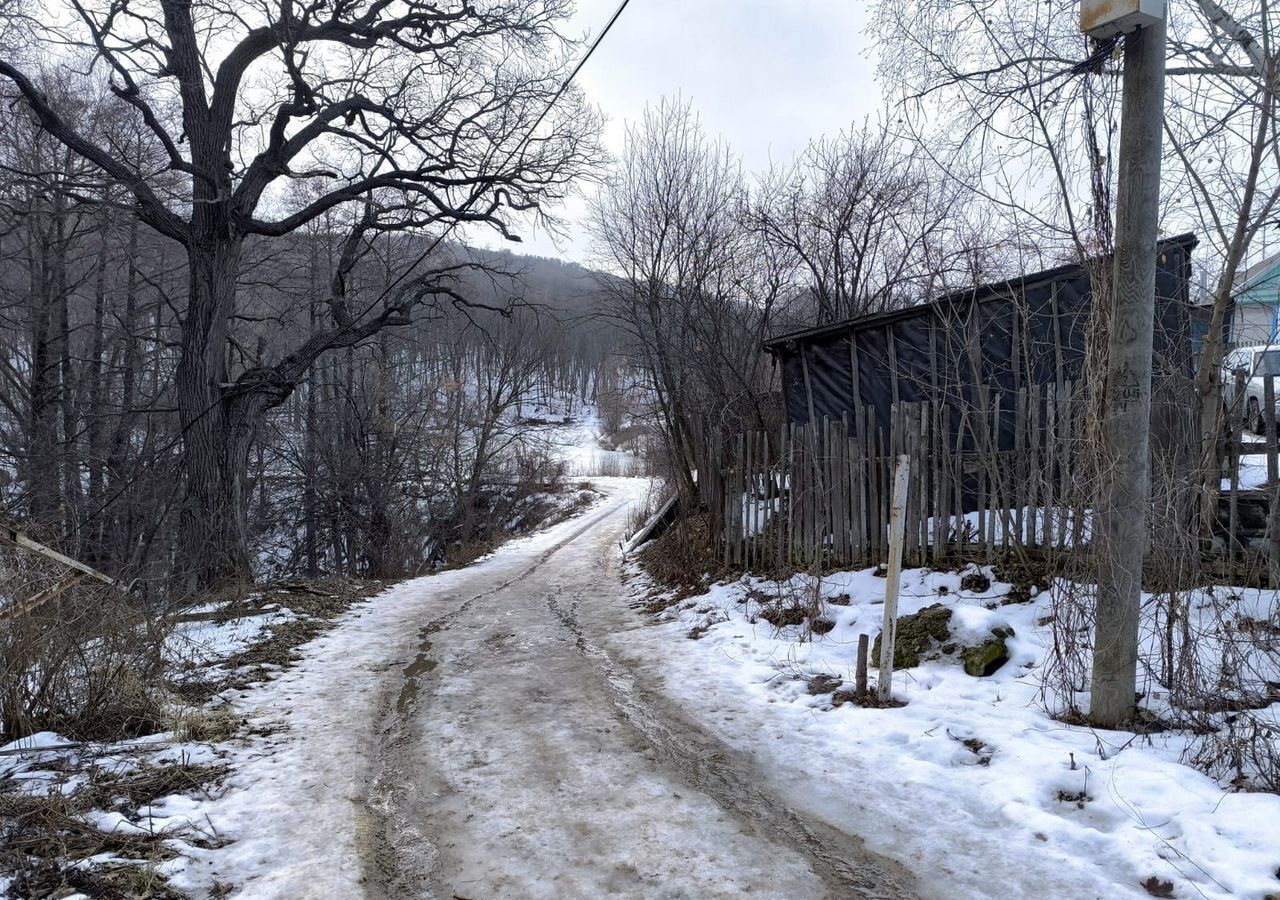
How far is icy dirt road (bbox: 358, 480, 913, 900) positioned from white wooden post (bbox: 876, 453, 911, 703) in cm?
138

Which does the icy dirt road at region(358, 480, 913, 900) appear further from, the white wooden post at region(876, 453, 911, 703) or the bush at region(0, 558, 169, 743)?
the bush at region(0, 558, 169, 743)

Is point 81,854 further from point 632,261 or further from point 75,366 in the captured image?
point 75,366

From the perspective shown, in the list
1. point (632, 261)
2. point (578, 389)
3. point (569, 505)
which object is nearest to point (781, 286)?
point (632, 261)

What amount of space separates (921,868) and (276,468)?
23221mm

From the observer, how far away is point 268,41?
1194 centimetres

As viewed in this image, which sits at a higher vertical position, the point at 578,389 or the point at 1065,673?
the point at 578,389

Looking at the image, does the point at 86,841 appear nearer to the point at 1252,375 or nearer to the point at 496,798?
the point at 496,798

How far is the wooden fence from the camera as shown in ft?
17.5

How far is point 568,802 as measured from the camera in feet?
13.4

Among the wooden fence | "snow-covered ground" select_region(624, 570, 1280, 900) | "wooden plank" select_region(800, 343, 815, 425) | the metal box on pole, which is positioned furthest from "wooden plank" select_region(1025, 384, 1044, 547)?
"wooden plank" select_region(800, 343, 815, 425)

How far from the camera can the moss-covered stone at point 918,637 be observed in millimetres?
6098

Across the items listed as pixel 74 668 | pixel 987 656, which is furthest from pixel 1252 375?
pixel 74 668

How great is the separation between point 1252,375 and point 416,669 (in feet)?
23.1

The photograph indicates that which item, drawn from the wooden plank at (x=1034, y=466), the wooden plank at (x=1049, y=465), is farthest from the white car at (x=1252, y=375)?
the wooden plank at (x=1034, y=466)
